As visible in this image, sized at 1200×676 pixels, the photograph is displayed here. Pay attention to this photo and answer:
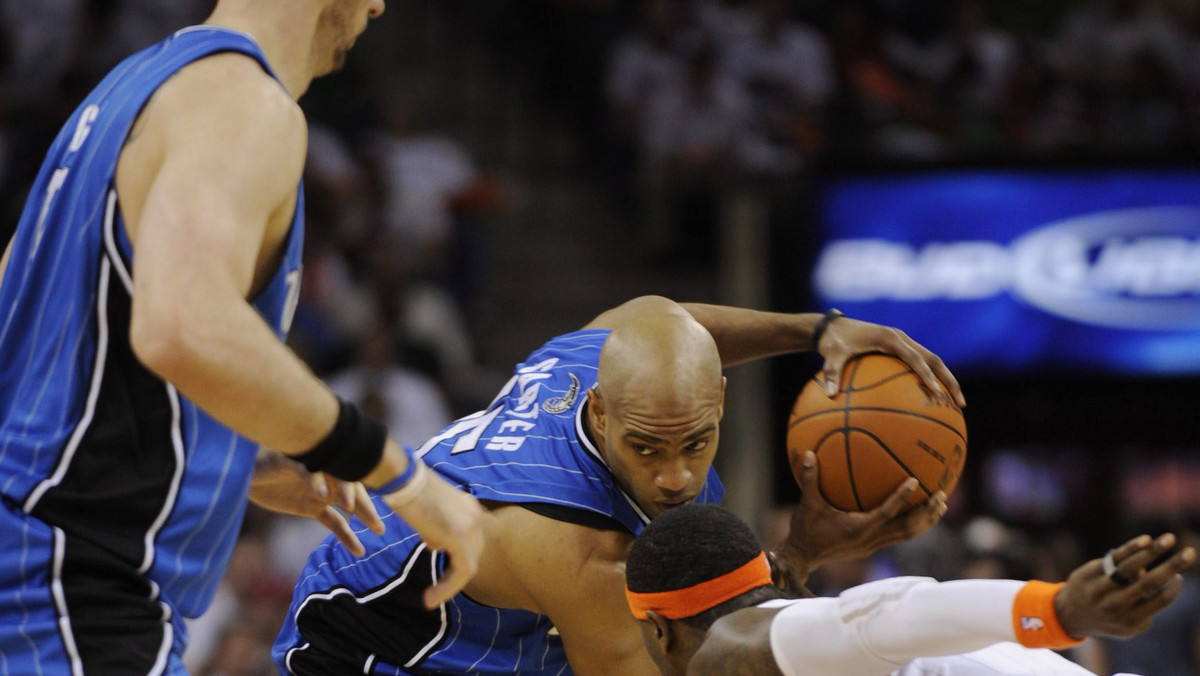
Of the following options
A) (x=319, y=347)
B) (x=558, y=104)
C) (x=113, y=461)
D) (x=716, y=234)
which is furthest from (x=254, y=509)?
(x=113, y=461)

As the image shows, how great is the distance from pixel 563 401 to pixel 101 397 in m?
1.62

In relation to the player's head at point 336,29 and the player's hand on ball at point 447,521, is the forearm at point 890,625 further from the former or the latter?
the player's head at point 336,29

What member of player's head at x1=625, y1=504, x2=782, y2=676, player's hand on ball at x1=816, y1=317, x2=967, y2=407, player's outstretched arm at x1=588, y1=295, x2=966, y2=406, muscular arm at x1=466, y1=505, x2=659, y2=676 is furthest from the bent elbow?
player's hand on ball at x1=816, y1=317, x2=967, y2=407

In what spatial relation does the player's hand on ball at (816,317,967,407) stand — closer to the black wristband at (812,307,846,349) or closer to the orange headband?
the black wristband at (812,307,846,349)

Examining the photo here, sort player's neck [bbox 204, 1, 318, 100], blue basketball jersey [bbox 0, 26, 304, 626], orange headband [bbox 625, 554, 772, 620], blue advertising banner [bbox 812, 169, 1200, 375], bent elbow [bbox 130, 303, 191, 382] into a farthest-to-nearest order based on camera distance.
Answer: blue advertising banner [bbox 812, 169, 1200, 375]
orange headband [bbox 625, 554, 772, 620]
player's neck [bbox 204, 1, 318, 100]
blue basketball jersey [bbox 0, 26, 304, 626]
bent elbow [bbox 130, 303, 191, 382]

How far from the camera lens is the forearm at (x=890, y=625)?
2.43 meters

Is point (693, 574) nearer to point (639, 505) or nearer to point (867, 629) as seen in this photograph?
point (867, 629)

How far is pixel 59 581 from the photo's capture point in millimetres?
2383

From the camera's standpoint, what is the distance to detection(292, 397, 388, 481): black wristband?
235 centimetres

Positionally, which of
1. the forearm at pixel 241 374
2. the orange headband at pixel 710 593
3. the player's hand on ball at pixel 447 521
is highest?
the forearm at pixel 241 374

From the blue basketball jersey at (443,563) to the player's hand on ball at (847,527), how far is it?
337mm

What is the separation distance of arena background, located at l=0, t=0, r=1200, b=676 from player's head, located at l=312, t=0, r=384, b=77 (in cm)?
603

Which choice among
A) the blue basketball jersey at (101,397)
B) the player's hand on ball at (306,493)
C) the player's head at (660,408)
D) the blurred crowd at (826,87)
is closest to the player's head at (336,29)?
the blue basketball jersey at (101,397)

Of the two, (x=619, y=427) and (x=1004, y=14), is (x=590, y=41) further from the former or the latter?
(x=619, y=427)
